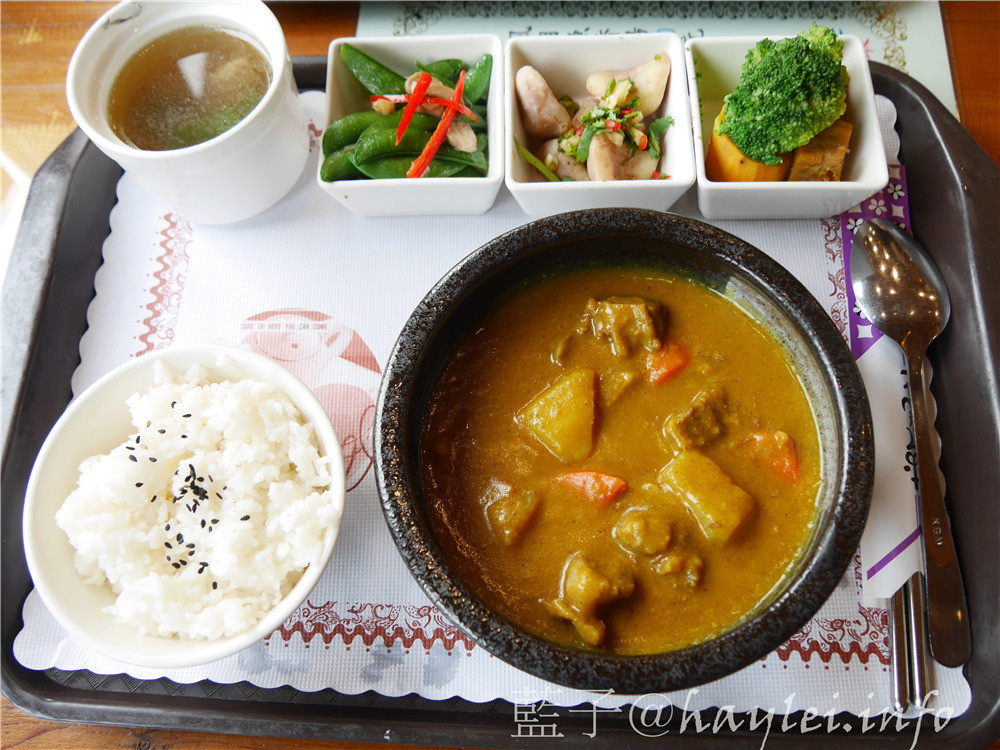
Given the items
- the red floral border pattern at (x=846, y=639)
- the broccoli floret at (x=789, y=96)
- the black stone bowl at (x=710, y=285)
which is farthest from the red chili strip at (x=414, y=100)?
the red floral border pattern at (x=846, y=639)

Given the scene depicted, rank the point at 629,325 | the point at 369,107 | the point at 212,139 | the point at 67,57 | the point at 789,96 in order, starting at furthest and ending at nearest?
the point at 67,57 → the point at 369,107 → the point at 212,139 → the point at 789,96 → the point at 629,325

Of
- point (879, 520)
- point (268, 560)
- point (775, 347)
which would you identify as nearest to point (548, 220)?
point (775, 347)

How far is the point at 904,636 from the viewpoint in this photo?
1.88 m

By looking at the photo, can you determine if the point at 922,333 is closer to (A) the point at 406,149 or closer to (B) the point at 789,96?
(B) the point at 789,96

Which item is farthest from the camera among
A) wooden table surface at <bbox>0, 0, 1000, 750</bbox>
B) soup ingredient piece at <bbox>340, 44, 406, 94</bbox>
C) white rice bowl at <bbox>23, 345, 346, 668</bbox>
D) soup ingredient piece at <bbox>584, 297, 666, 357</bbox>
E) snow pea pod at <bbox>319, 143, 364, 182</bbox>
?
wooden table surface at <bbox>0, 0, 1000, 750</bbox>

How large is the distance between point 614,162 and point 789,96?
1.81 ft

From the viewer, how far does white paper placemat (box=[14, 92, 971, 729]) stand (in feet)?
6.24

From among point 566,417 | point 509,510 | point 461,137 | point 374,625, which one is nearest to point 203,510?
point 374,625

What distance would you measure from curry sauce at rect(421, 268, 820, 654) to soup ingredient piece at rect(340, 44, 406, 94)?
0.97 m

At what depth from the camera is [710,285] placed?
195 cm

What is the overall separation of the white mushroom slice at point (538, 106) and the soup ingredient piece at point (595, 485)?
1247mm

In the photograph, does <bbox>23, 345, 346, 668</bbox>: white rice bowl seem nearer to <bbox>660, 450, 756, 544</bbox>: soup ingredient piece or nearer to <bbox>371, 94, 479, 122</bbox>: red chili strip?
<bbox>660, 450, 756, 544</bbox>: soup ingredient piece

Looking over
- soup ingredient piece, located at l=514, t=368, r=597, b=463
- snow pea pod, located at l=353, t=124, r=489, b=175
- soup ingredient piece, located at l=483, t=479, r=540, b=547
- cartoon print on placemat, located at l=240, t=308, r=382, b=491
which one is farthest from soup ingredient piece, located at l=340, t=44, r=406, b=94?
soup ingredient piece, located at l=483, t=479, r=540, b=547

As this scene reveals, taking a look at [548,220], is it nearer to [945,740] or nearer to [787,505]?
[787,505]
